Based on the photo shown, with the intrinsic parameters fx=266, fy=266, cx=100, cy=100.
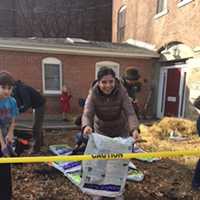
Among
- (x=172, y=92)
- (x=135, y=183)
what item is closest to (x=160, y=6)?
(x=172, y=92)

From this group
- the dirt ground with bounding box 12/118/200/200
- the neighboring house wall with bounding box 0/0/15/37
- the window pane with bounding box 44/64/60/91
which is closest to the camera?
the dirt ground with bounding box 12/118/200/200

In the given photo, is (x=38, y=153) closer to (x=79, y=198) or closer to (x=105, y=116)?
(x=79, y=198)

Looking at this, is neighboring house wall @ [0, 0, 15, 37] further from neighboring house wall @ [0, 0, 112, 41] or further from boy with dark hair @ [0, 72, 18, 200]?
boy with dark hair @ [0, 72, 18, 200]

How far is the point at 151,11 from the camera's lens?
13375mm

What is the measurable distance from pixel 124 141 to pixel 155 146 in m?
3.92

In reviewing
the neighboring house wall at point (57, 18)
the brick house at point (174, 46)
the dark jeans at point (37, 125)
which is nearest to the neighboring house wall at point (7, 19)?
the neighboring house wall at point (57, 18)

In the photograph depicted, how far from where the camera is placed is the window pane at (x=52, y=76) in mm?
11359

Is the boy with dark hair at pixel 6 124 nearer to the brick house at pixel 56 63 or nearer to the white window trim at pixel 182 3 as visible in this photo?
the brick house at pixel 56 63

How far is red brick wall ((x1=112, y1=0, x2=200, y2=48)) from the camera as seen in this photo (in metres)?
10.1

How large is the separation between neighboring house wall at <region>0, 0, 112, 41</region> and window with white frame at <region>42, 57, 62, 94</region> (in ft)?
51.0

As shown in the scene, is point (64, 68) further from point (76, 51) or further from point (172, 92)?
point (172, 92)

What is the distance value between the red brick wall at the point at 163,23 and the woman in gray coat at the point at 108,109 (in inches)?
306

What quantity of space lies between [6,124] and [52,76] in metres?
8.51

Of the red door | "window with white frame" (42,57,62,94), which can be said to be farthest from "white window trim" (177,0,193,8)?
→ "window with white frame" (42,57,62,94)
